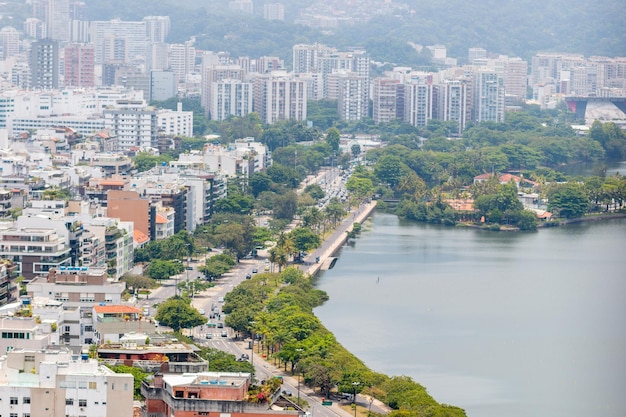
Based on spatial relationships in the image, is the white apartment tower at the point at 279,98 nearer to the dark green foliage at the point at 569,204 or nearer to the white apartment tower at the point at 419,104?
the white apartment tower at the point at 419,104

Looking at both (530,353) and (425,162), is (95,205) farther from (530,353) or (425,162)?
(425,162)

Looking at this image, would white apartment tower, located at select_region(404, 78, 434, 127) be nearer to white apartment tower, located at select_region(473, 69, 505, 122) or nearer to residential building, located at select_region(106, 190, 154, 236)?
white apartment tower, located at select_region(473, 69, 505, 122)

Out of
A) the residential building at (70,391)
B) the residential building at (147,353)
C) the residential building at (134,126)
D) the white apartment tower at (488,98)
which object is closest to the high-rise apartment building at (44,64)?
the white apartment tower at (488,98)

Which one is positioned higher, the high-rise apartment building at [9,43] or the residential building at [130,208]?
the high-rise apartment building at [9,43]

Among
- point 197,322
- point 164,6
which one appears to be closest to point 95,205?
point 197,322

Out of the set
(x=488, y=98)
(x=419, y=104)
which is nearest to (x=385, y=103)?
(x=419, y=104)
